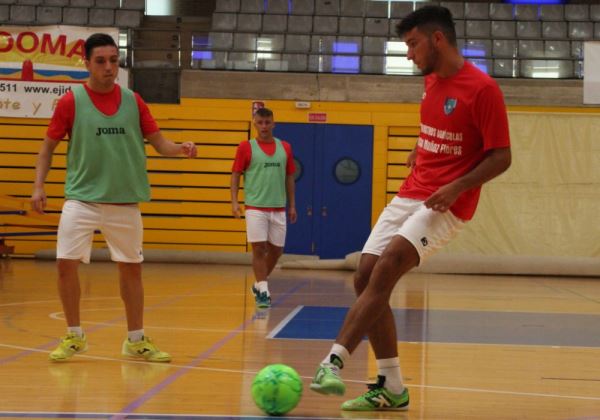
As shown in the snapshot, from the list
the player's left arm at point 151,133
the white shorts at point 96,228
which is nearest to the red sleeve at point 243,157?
the player's left arm at point 151,133

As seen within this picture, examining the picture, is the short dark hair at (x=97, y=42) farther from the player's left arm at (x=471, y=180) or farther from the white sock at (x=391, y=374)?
the white sock at (x=391, y=374)

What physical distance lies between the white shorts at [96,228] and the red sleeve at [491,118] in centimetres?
255

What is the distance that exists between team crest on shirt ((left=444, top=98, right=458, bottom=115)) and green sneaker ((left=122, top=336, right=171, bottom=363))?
257 centimetres

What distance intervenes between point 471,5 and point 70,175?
14616 millimetres

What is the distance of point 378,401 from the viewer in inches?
182

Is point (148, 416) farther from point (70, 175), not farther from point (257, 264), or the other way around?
point (257, 264)

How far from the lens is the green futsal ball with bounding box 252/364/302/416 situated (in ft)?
14.3

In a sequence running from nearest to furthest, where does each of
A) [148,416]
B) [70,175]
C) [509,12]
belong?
[148,416] < [70,175] < [509,12]

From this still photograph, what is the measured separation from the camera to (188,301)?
1036 cm

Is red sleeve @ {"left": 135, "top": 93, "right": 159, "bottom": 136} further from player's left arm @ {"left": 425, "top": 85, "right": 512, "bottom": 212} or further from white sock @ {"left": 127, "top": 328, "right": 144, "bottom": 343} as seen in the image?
player's left arm @ {"left": 425, "top": 85, "right": 512, "bottom": 212}

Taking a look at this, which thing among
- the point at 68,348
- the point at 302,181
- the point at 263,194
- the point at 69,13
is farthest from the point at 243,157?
the point at 69,13

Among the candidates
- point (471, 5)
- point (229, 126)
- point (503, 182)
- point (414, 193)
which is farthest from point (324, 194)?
point (414, 193)

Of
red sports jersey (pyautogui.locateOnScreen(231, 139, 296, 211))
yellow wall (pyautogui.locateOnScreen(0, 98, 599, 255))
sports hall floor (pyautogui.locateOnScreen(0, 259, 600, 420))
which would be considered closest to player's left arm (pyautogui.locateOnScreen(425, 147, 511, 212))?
sports hall floor (pyautogui.locateOnScreen(0, 259, 600, 420))

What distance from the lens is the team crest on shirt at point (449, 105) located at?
14.8 feet
